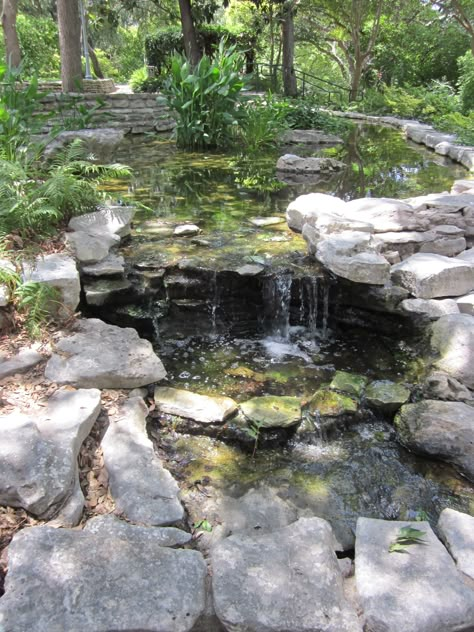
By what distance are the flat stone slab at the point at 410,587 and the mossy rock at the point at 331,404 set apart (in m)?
0.94

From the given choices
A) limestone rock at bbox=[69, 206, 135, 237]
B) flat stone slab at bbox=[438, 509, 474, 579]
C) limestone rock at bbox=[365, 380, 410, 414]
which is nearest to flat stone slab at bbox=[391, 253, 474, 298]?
limestone rock at bbox=[365, 380, 410, 414]

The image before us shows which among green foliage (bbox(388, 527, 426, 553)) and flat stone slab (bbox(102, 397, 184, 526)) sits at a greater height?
flat stone slab (bbox(102, 397, 184, 526))

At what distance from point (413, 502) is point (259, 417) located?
828 mm

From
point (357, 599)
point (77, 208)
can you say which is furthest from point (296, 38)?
point (357, 599)

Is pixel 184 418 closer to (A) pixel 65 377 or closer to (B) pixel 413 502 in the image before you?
(A) pixel 65 377

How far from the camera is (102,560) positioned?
1599mm

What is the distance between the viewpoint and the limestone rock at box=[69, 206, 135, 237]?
3.91 metres

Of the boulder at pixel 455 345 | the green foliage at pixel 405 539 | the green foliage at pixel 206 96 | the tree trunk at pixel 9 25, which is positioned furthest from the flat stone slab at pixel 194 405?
the tree trunk at pixel 9 25

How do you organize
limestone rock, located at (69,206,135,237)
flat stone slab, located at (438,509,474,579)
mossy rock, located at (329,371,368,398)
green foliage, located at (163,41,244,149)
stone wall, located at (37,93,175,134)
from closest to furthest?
1. flat stone slab, located at (438,509,474,579)
2. mossy rock, located at (329,371,368,398)
3. limestone rock, located at (69,206,135,237)
4. green foliage, located at (163,41,244,149)
5. stone wall, located at (37,93,175,134)

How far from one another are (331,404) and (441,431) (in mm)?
589

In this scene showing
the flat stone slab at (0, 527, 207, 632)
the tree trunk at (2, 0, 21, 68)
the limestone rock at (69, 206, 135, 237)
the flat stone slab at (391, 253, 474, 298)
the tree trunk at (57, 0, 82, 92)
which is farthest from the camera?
the tree trunk at (2, 0, 21, 68)

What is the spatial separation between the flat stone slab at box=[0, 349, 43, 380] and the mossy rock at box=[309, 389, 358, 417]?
4.90 ft

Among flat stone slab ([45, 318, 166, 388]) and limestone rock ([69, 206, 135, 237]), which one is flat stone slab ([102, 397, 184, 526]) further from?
limestone rock ([69, 206, 135, 237])

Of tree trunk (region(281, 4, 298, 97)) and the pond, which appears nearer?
the pond
